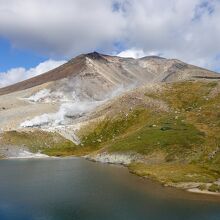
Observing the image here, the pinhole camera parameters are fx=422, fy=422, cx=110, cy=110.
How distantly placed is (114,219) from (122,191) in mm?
25410

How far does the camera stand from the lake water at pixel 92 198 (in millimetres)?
80688

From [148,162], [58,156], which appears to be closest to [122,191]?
[148,162]

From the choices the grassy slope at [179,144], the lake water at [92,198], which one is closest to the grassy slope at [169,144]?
the grassy slope at [179,144]

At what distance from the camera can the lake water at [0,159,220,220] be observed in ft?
265

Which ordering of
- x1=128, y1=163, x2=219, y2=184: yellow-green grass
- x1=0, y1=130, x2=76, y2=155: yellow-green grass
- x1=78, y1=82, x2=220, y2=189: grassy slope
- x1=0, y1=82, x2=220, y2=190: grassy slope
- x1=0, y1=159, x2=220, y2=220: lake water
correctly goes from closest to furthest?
x1=0, y1=159, x2=220, y2=220: lake water → x1=128, y1=163, x2=219, y2=184: yellow-green grass → x1=78, y1=82, x2=220, y2=189: grassy slope → x1=0, y1=82, x2=220, y2=190: grassy slope → x1=0, y1=130, x2=76, y2=155: yellow-green grass

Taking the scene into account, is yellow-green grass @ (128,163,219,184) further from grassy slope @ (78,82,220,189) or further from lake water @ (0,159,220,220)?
lake water @ (0,159,220,220)

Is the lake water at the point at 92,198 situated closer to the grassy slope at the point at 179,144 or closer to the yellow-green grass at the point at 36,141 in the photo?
the grassy slope at the point at 179,144

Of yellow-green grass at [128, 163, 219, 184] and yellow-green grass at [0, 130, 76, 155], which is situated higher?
yellow-green grass at [0, 130, 76, 155]

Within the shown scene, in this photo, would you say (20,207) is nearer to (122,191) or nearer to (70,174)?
(122,191)

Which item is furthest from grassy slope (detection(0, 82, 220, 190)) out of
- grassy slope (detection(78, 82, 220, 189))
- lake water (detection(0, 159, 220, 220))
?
lake water (detection(0, 159, 220, 220))

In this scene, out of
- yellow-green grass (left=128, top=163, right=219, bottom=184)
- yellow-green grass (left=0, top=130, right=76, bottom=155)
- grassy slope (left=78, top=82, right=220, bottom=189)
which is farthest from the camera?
yellow-green grass (left=0, top=130, right=76, bottom=155)

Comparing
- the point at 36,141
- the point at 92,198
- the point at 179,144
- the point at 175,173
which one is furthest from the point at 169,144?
the point at 36,141

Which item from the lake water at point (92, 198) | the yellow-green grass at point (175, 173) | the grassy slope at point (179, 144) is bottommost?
the lake water at point (92, 198)

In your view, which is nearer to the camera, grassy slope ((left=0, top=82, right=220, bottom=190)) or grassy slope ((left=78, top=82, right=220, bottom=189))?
grassy slope ((left=78, top=82, right=220, bottom=189))
